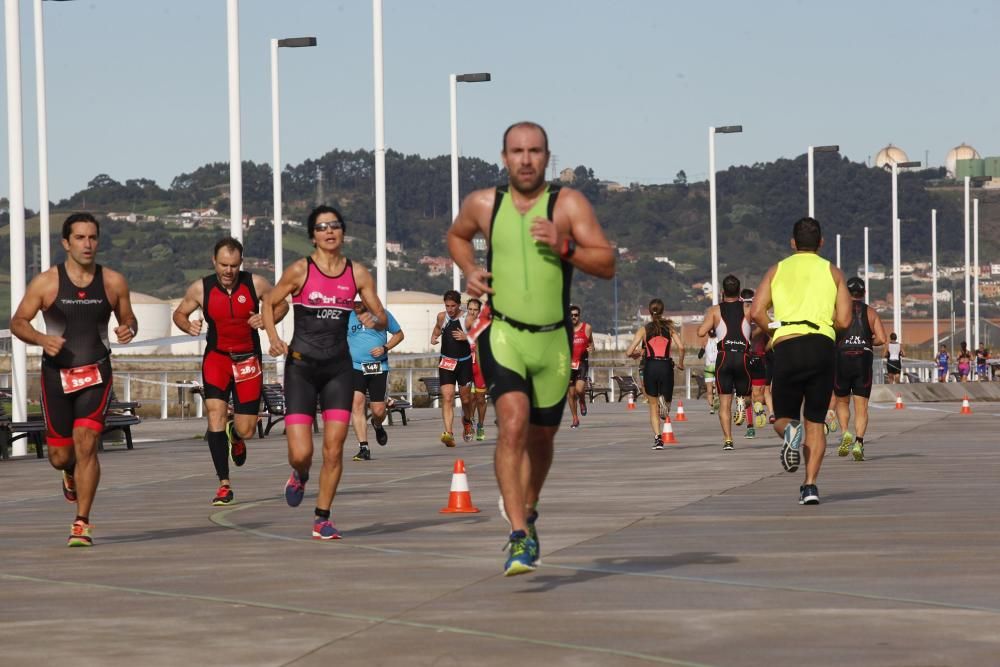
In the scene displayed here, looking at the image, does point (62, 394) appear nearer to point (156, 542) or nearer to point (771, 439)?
point (156, 542)

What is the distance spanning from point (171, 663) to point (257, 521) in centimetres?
611

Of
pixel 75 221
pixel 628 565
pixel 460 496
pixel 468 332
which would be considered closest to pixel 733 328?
pixel 468 332

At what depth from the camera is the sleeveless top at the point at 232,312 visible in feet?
46.1

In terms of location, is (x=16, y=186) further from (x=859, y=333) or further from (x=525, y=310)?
(x=525, y=310)

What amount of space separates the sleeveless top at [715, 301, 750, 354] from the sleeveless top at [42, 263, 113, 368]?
484 inches

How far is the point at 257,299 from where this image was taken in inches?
555

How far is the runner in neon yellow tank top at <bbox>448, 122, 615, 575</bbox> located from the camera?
874 centimetres

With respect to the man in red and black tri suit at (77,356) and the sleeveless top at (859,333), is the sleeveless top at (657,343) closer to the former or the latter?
the sleeveless top at (859,333)

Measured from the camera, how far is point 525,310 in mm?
8828

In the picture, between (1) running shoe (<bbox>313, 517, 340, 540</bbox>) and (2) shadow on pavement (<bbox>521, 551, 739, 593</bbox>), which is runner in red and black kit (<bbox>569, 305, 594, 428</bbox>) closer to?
(1) running shoe (<bbox>313, 517, 340, 540</bbox>)

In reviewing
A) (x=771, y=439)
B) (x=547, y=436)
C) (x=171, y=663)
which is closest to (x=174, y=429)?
(x=771, y=439)

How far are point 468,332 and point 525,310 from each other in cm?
456

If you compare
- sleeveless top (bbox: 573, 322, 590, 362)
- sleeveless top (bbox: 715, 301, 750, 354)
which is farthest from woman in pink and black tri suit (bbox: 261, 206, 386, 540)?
sleeveless top (bbox: 573, 322, 590, 362)

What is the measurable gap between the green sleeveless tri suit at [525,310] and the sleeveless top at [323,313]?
2.76 m
